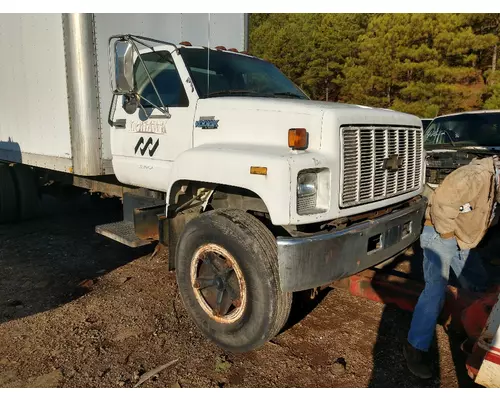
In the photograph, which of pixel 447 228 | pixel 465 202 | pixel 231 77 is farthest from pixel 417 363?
pixel 231 77

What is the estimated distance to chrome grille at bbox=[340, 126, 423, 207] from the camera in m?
3.15

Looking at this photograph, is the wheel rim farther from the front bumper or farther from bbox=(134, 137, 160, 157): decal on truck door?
bbox=(134, 137, 160, 157): decal on truck door

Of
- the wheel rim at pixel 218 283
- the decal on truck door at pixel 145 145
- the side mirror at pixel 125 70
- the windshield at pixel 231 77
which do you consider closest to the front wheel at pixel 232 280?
the wheel rim at pixel 218 283

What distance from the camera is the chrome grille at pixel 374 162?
315 cm

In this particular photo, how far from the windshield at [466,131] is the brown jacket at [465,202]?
4.16 meters

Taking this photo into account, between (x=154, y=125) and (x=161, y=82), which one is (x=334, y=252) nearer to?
(x=154, y=125)

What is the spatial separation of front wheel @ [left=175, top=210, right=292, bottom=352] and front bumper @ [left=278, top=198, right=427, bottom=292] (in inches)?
9.3

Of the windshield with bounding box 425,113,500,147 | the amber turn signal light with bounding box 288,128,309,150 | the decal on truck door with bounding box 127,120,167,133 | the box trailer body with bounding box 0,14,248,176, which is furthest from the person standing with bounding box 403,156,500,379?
the windshield with bounding box 425,113,500,147

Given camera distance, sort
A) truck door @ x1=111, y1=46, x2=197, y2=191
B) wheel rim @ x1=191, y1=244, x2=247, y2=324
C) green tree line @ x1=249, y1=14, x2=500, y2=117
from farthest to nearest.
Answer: green tree line @ x1=249, y1=14, x2=500, y2=117 < truck door @ x1=111, y1=46, x2=197, y2=191 < wheel rim @ x1=191, y1=244, x2=247, y2=324

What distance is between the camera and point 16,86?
5918 millimetres

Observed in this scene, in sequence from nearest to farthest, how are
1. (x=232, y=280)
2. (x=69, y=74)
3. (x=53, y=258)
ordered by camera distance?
(x=232, y=280)
(x=69, y=74)
(x=53, y=258)

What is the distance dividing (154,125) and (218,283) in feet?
5.76

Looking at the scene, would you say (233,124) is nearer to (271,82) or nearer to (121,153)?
(271,82)

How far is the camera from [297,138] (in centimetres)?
300
